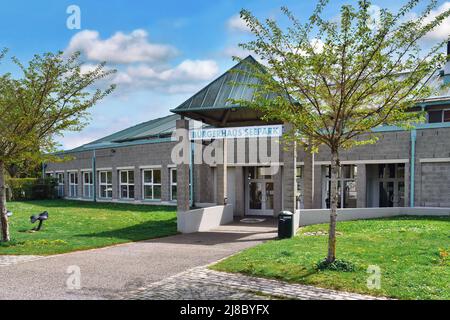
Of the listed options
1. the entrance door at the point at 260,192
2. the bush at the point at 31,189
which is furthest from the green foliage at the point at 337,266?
the bush at the point at 31,189

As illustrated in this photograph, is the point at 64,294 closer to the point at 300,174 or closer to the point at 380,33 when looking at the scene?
the point at 380,33

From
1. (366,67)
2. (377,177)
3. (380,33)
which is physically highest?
(380,33)

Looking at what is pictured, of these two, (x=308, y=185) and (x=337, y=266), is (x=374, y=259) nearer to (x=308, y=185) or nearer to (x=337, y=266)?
(x=337, y=266)

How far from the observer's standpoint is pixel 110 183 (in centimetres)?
3062

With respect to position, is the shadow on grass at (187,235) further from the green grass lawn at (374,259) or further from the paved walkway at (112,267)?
the green grass lawn at (374,259)

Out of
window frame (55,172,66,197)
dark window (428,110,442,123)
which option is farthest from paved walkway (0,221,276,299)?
window frame (55,172,66,197)

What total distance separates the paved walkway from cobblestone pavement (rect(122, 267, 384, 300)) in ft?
1.45

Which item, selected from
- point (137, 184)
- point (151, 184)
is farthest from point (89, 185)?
point (151, 184)

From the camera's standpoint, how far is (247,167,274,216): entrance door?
2291cm

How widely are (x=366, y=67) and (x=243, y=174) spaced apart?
51.7 ft

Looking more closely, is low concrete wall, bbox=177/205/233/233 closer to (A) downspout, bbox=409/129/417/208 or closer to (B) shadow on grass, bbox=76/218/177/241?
(B) shadow on grass, bbox=76/218/177/241

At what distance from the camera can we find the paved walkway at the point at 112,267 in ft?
23.8

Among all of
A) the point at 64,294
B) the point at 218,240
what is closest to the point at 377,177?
the point at 218,240

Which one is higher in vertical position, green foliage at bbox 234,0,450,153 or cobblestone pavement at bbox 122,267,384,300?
green foliage at bbox 234,0,450,153
